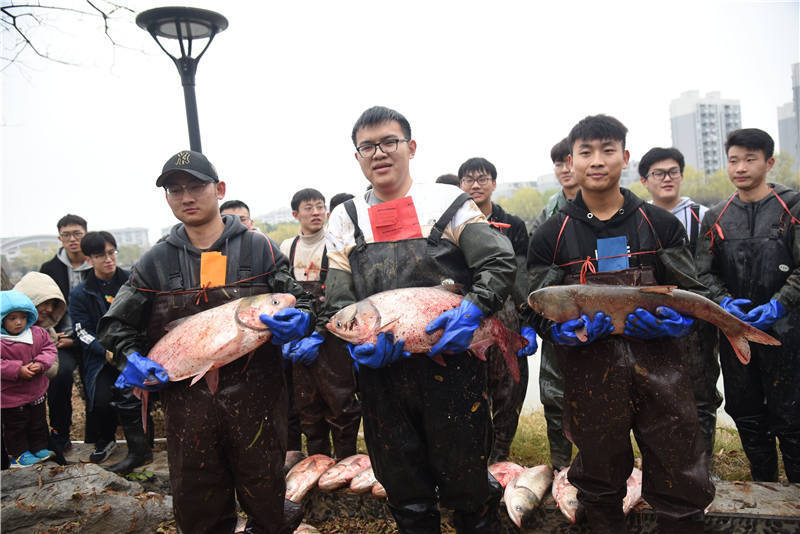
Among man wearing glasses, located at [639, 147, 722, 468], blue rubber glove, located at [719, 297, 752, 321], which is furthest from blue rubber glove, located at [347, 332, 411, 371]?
man wearing glasses, located at [639, 147, 722, 468]

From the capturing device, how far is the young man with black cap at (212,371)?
2.75 m

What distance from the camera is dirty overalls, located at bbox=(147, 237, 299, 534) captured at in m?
2.75

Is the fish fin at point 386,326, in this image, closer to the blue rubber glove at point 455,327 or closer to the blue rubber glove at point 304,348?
the blue rubber glove at point 455,327

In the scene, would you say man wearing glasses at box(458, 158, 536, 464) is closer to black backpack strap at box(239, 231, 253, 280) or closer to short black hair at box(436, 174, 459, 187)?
short black hair at box(436, 174, 459, 187)

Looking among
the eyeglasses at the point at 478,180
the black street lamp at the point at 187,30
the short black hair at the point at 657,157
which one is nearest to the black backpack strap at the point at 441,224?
the eyeglasses at the point at 478,180

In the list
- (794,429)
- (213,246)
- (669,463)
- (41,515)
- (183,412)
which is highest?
(213,246)

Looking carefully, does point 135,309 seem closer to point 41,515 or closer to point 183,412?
point 183,412

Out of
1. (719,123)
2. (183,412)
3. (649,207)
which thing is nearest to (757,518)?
(649,207)

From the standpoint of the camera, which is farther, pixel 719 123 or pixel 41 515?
pixel 719 123

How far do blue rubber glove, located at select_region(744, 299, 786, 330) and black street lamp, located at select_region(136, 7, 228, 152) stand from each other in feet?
16.6

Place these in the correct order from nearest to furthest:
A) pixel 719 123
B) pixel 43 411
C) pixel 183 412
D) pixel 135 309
Answer: pixel 183 412 → pixel 135 309 → pixel 43 411 → pixel 719 123

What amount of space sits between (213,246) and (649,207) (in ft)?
8.38

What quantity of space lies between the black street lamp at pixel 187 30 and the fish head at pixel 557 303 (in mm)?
4005

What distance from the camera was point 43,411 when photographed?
4.99 m
